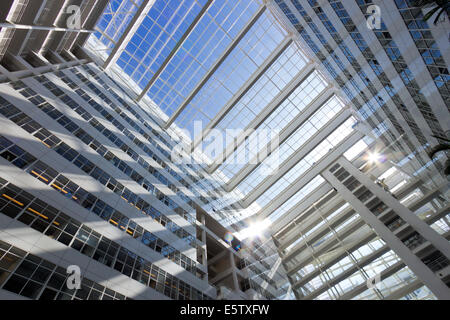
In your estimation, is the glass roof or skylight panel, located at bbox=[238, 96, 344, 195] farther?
skylight panel, located at bbox=[238, 96, 344, 195]

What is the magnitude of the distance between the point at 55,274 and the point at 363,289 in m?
35.9

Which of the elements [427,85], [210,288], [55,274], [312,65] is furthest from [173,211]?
[312,65]

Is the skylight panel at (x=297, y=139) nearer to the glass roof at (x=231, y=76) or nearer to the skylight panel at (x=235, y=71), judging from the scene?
the glass roof at (x=231, y=76)

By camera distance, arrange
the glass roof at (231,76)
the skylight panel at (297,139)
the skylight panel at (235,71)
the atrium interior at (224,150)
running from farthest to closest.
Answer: the skylight panel at (297,139) → the skylight panel at (235,71) → the glass roof at (231,76) → the atrium interior at (224,150)

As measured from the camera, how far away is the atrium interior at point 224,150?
62.9 feet

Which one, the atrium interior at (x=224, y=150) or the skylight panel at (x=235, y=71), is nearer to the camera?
the atrium interior at (x=224, y=150)

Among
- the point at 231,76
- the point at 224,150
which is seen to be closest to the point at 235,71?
the point at 231,76

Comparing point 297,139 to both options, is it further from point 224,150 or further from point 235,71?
point 235,71

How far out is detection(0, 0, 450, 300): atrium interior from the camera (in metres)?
19.2

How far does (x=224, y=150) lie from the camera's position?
55.9m

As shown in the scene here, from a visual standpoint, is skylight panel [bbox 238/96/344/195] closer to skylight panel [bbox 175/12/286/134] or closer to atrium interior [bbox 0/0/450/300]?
atrium interior [bbox 0/0/450/300]

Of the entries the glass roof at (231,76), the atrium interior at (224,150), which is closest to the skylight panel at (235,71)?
the glass roof at (231,76)

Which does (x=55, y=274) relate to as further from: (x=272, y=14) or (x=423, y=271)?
(x=272, y=14)

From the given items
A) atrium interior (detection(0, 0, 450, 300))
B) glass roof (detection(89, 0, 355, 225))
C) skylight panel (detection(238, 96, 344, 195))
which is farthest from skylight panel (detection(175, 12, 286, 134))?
skylight panel (detection(238, 96, 344, 195))
